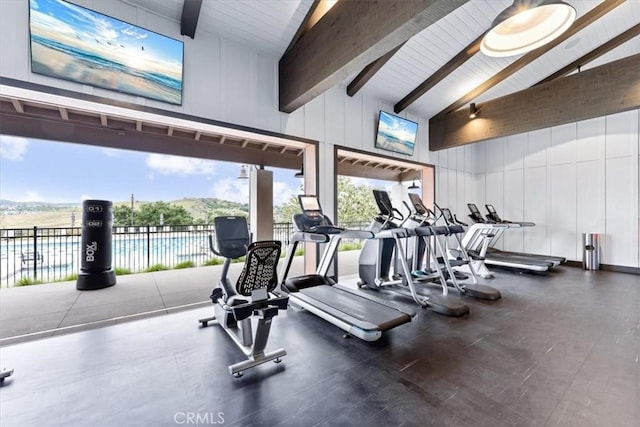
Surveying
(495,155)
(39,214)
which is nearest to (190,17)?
(39,214)

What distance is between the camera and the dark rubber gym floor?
5.68 feet

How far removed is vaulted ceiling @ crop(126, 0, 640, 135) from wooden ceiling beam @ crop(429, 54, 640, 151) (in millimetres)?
474

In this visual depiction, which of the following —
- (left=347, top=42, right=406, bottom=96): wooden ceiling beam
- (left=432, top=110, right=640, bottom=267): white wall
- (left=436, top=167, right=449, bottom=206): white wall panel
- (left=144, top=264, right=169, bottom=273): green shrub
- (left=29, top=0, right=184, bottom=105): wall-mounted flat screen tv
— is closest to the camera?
(left=29, top=0, right=184, bottom=105): wall-mounted flat screen tv

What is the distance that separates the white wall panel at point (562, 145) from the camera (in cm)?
666

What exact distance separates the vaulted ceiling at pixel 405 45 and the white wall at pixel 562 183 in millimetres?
1736

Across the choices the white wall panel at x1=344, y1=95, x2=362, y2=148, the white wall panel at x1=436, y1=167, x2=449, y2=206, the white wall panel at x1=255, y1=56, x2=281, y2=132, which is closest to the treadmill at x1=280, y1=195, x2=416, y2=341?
the white wall panel at x1=255, y1=56, x2=281, y2=132

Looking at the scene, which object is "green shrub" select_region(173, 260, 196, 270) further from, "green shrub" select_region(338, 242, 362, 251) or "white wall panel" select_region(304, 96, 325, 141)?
"green shrub" select_region(338, 242, 362, 251)

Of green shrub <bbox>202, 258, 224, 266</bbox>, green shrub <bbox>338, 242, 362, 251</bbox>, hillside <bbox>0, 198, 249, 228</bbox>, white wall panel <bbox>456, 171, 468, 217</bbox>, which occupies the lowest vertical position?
green shrub <bbox>338, 242, 362, 251</bbox>

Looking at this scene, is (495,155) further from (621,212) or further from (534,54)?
(534,54)

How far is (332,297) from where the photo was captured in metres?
3.44

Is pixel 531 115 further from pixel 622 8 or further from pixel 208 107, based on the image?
pixel 208 107

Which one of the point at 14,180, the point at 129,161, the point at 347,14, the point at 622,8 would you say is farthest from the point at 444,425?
the point at 129,161

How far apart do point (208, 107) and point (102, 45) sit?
1.20m

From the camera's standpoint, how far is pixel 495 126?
5766 millimetres
